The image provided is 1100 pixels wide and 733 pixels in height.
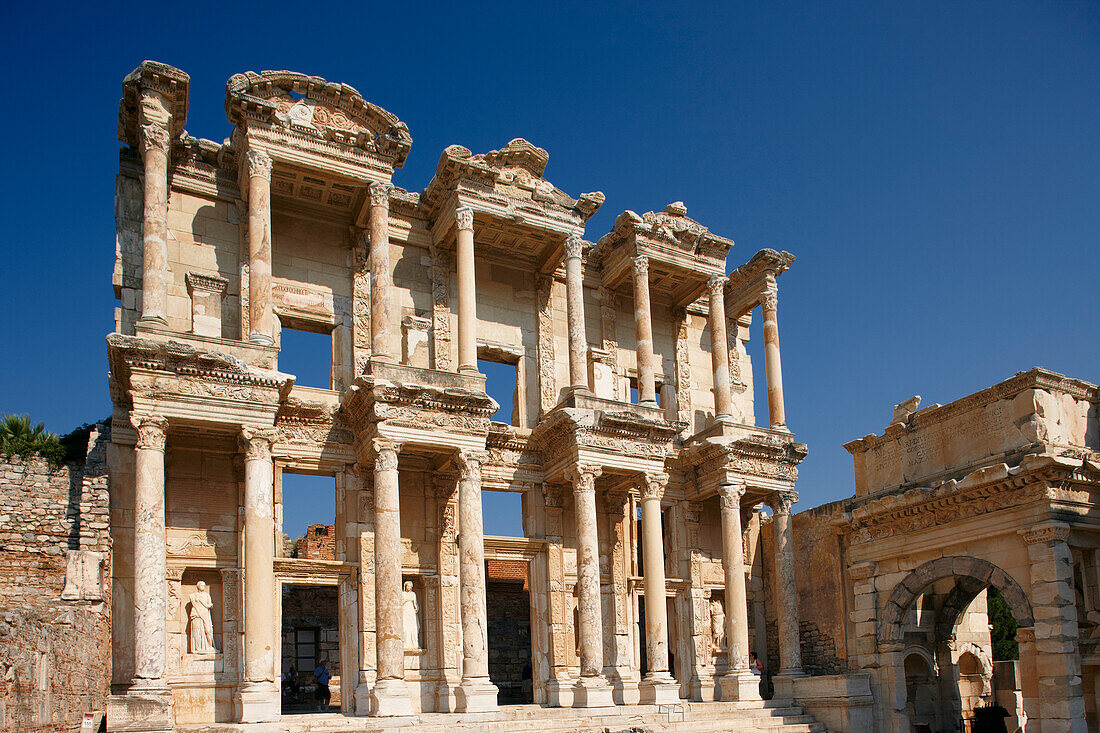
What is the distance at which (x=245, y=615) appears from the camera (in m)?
16.7

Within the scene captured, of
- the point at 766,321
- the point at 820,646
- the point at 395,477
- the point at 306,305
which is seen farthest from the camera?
the point at 766,321

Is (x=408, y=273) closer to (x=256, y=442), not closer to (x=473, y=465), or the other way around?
(x=473, y=465)

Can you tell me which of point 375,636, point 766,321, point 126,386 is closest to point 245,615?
point 375,636

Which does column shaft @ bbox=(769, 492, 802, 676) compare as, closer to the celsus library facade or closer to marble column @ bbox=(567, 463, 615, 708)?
the celsus library facade

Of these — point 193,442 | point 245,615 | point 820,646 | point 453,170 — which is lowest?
point 820,646

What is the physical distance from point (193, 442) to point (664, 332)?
465 inches

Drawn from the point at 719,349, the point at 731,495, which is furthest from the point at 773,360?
the point at 731,495

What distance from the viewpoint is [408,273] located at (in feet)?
71.3

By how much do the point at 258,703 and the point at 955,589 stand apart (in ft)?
42.3

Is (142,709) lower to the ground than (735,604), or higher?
lower

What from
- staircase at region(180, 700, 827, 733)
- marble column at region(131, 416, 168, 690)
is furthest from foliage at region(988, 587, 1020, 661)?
marble column at region(131, 416, 168, 690)

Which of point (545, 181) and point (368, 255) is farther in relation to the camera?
point (545, 181)

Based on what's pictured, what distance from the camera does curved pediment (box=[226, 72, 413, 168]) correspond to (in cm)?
1908

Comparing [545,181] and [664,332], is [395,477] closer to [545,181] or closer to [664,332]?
[545,181]
